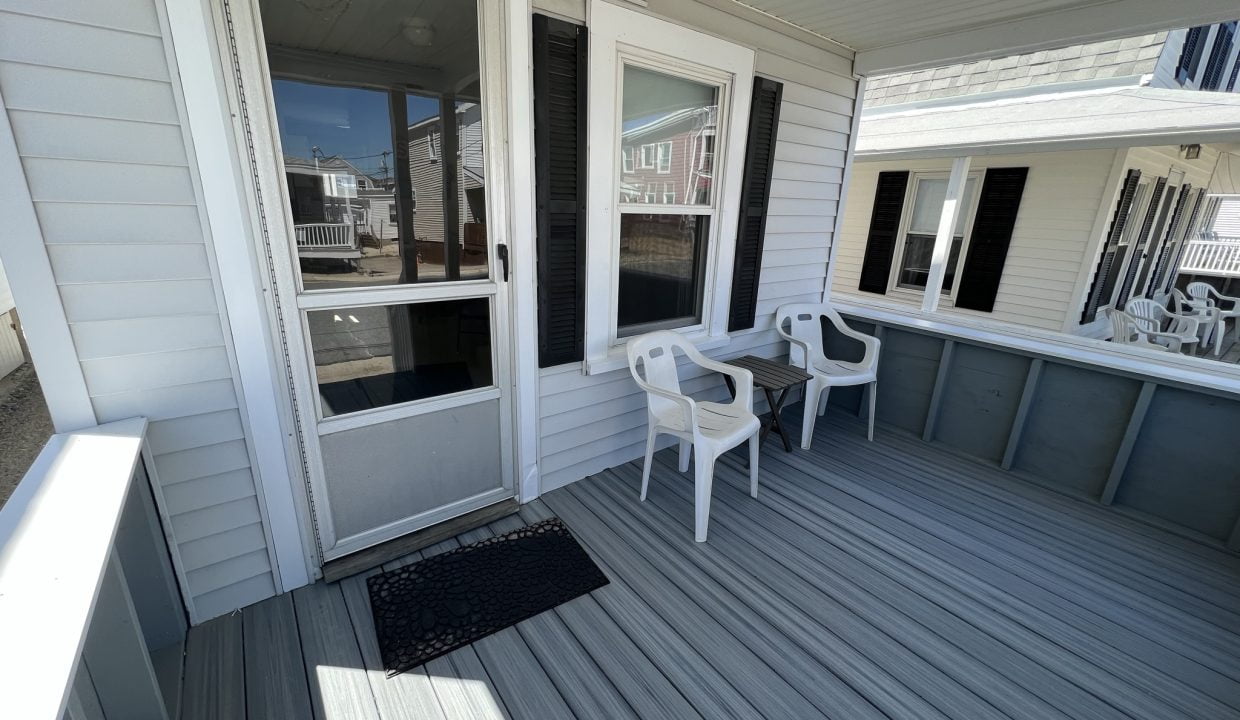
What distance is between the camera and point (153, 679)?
1278mm

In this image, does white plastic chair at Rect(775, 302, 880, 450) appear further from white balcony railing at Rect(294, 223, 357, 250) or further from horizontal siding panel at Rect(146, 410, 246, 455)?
horizontal siding panel at Rect(146, 410, 246, 455)

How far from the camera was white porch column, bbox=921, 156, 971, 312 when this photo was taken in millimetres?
4004

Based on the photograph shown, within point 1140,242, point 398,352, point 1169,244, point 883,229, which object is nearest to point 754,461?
point 398,352

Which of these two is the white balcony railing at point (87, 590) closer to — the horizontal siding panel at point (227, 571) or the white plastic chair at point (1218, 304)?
the horizontal siding panel at point (227, 571)

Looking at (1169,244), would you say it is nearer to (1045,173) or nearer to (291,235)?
(1045,173)

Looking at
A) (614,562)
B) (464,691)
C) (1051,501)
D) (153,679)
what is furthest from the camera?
(1051,501)

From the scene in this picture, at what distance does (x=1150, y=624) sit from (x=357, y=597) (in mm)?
3110

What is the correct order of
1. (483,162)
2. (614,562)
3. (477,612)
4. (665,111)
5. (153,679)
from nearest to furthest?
(153,679)
(477,612)
(483,162)
(614,562)
(665,111)

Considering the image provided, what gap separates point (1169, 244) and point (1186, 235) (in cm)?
89

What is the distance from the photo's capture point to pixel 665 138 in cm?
256

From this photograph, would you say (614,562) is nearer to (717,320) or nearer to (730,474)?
(730,474)

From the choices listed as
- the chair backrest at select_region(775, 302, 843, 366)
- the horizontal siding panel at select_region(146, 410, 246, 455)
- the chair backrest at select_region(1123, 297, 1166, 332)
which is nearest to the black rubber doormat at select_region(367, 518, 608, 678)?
the horizontal siding panel at select_region(146, 410, 246, 455)

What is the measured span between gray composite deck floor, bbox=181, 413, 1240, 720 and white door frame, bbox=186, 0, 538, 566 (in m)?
0.41

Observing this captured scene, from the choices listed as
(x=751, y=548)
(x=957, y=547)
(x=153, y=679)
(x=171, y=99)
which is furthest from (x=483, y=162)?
(x=957, y=547)
